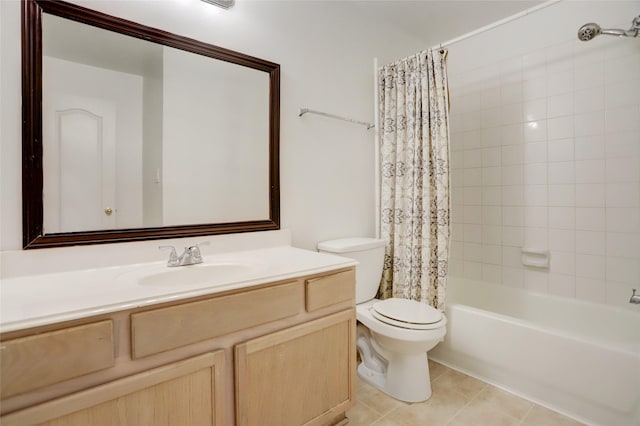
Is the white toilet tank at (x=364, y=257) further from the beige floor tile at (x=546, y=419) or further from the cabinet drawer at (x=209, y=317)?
the beige floor tile at (x=546, y=419)

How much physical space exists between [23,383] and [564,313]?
106 inches

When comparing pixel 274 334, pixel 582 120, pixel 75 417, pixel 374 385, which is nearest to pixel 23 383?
pixel 75 417

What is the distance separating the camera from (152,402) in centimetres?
89

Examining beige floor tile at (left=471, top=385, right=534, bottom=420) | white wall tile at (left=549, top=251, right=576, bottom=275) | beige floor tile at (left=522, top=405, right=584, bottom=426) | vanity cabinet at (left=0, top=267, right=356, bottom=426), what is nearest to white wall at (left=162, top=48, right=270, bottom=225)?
vanity cabinet at (left=0, top=267, right=356, bottom=426)

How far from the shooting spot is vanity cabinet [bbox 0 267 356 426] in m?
0.74

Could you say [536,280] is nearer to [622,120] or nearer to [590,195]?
[590,195]

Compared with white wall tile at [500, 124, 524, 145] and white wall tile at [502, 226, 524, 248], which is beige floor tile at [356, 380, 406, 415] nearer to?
white wall tile at [502, 226, 524, 248]

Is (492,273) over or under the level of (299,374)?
over

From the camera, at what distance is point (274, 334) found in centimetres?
113

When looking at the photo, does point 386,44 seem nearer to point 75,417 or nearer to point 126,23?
point 126,23

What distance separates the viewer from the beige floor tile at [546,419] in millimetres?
1465

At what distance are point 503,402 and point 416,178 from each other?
132cm

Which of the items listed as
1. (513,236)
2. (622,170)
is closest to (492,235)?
(513,236)

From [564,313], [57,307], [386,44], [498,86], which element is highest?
[386,44]
